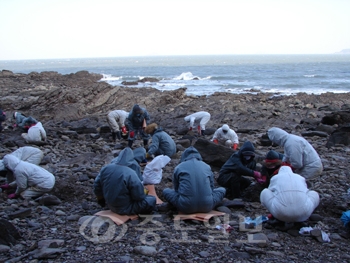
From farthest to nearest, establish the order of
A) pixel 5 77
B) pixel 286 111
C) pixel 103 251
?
pixel 5 77 < pixel 286 111 < pixel 103 251

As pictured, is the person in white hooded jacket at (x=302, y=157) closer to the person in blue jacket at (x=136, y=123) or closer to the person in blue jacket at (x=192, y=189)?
the person in blue jacket at (x=192, y=189)

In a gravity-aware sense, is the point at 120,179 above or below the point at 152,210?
above

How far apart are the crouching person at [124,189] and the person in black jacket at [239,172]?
1.84 meters

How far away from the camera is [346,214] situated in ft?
16.5

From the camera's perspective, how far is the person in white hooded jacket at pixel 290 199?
495 centimetres

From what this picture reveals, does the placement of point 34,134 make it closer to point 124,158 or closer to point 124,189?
point 124,158

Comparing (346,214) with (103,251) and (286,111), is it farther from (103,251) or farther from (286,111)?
(286,111)

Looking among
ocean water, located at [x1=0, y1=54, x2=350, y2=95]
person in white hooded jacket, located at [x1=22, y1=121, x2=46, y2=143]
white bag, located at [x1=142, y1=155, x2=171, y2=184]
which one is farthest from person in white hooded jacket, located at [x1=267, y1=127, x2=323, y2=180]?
ocean water, located at [x1=0, y1=54, x2=350, y2=95]

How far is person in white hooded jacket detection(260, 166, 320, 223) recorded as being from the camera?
195 inches

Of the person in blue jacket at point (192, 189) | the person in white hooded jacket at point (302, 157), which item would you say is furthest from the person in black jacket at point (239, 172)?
the person in blue jacket at point (192, 189)

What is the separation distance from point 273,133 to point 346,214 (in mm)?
2699

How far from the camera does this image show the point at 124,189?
5363mm

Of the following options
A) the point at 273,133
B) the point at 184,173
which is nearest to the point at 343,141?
the point at 273,133

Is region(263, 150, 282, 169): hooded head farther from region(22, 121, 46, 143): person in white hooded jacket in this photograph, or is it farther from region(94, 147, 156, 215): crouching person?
region(22, 121, 46, 143): person in white hooded jacket
